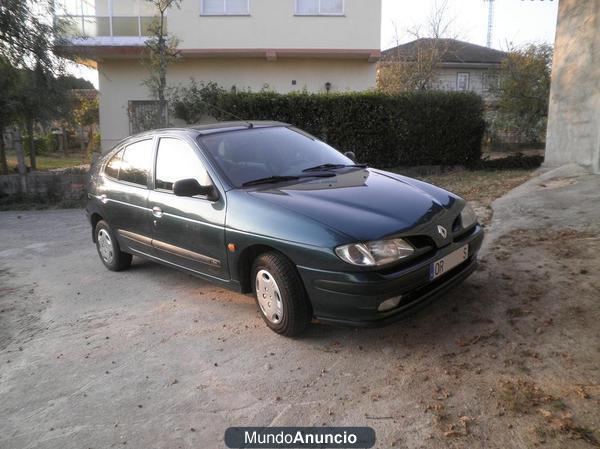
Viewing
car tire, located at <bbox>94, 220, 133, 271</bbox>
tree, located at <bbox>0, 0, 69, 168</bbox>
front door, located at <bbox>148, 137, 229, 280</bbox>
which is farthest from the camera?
tree, located at <bbox>0, 0, 69, 168</bbox>

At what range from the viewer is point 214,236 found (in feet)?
13.4

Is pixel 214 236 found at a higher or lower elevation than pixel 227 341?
higher

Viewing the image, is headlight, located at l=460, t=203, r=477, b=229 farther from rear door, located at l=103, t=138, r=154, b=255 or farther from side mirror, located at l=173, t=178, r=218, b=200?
rear door, located at l=103, t=138, r=154, b=255

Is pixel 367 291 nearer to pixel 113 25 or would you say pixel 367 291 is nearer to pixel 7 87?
pixel 7 87

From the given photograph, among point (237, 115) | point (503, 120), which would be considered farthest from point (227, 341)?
point (503, 120)

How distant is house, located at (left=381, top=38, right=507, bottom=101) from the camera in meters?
23.2

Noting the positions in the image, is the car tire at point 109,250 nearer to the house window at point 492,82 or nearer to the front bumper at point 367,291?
the front bumper at point 367,291

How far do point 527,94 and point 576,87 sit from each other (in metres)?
10.4

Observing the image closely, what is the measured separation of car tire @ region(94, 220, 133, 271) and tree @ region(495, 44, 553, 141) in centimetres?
1718

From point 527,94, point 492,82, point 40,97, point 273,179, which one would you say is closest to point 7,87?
point 40,97

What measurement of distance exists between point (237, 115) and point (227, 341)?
10.5 metres

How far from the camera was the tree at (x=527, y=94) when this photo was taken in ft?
61.3

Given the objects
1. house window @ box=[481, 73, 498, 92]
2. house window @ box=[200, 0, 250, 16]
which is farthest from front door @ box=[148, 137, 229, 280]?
house window @ box=[481, 73, 498, 92]

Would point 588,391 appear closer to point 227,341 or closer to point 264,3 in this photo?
point 227,341
